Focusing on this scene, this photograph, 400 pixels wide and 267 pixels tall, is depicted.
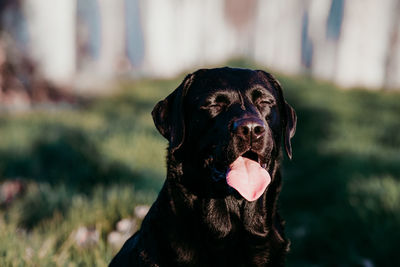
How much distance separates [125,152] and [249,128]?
3.47 meters

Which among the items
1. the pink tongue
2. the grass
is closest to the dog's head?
the pink tongue

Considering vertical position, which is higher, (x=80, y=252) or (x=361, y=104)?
(x=80, y=252)

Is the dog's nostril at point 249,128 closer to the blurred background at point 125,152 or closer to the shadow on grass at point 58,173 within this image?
the blurred background at point 125,152

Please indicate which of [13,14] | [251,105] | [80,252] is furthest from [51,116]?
[251,105]

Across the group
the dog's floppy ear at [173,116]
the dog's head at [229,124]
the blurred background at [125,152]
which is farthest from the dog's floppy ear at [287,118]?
the blurred background at [125,152]

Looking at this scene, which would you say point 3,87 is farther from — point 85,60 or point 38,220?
point 85,60

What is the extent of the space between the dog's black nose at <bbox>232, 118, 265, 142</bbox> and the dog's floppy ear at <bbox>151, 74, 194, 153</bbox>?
337 mm

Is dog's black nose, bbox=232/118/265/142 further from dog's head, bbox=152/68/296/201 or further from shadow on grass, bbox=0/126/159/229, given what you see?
shadow on grass, bbox=0/126/159/229

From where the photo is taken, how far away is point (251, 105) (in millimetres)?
2242

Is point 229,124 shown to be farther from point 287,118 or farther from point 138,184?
point 138,184

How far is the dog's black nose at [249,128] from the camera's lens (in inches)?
78.4

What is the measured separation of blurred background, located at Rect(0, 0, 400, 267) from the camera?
3352mm

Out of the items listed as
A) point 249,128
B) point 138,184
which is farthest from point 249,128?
point 138,184

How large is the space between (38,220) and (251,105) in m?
2.29
